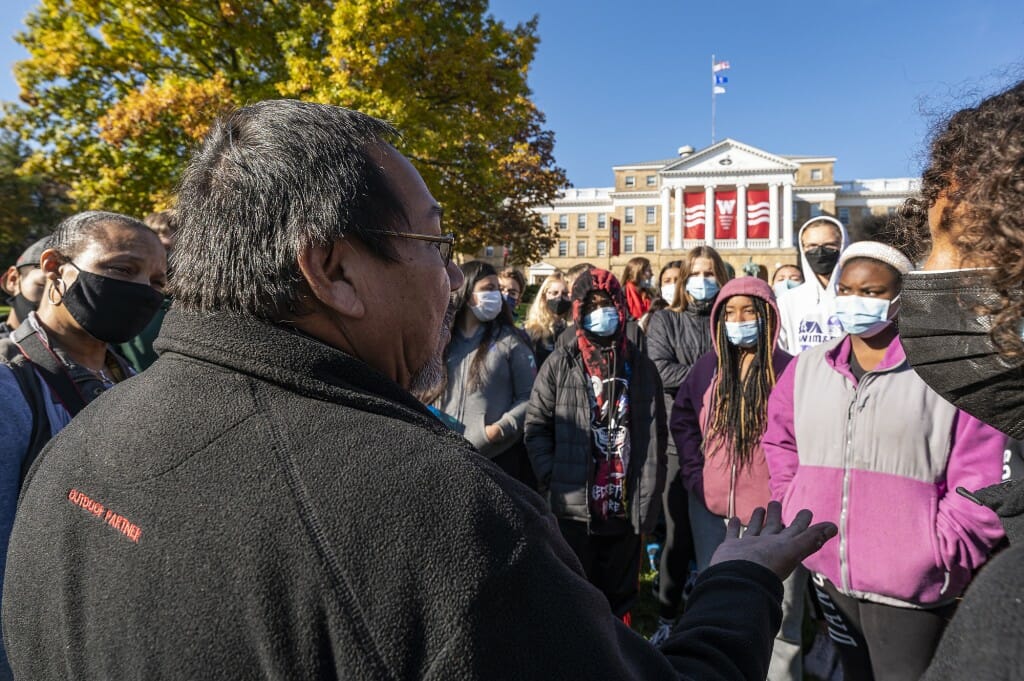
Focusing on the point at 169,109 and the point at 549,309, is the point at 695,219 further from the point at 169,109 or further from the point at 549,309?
the point at 549,309

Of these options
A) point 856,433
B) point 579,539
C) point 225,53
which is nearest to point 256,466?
point 856,433

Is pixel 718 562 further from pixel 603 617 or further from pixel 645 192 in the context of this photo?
pixel 645 192

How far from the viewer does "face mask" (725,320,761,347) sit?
386 centimetres

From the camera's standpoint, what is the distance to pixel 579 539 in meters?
4.05

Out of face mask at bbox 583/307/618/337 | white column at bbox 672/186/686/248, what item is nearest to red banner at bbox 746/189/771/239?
white column at bbox 672/186/686/248

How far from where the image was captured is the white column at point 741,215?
66750mm

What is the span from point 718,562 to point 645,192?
77.3 metres

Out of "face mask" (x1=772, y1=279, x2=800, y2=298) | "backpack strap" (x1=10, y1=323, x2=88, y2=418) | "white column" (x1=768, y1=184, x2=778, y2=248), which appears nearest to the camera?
"backpack strap" (x1=10, y1=323, x2=88, y2=418)

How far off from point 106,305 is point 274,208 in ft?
6.43

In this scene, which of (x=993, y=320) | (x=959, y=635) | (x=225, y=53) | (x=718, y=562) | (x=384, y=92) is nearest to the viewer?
(x=959, y=635)

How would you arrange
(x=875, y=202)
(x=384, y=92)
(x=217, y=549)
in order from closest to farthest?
1. (x=217, y=549)
2. (x=384, y=92)
3. (x=875, y=202)

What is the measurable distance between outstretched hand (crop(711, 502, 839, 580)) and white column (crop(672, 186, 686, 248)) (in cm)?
6963

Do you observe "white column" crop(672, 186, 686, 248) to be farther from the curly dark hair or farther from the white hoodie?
the curly dark hair

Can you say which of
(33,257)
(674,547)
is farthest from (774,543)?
(33,257)
